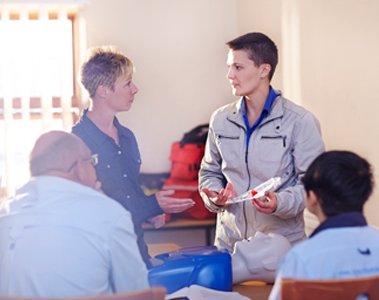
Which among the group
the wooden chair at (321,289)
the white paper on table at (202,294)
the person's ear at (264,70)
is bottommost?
the white paper on table at (202,294)

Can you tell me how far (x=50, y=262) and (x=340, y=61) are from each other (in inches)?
87.7

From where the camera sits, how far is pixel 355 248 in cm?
180

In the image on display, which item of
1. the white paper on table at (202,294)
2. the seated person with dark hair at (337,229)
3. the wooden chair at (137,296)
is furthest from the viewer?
the white paper on table at (202,294)

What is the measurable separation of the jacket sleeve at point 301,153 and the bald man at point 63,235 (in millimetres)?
909

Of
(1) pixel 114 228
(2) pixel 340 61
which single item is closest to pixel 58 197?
(1) pixel 114 228

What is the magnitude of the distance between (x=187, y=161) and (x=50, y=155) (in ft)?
10.4

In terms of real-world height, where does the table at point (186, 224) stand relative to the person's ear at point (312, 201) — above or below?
below

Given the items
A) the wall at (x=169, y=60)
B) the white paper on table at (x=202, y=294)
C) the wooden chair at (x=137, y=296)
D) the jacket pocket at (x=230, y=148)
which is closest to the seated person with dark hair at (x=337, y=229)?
the wooden chair at (x=137, y=296)

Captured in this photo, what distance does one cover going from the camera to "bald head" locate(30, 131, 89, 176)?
1.84 metres

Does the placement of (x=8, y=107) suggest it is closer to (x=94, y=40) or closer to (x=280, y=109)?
(x=94, y=40)

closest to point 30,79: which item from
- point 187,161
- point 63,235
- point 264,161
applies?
point 187,161

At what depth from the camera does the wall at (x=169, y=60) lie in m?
5.11

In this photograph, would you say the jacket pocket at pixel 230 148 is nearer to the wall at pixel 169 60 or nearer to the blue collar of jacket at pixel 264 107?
the blue collar of jacket at pixel 264 107

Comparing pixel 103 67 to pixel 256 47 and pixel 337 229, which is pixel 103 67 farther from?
pixel 337 229
